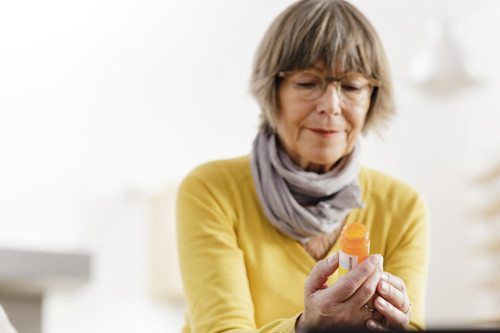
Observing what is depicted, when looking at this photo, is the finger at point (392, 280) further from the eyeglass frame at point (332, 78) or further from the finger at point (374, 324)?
the eyeglass frame at point (332, 78)

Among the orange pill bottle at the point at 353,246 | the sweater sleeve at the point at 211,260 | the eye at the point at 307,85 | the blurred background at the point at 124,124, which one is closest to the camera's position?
the orange pill bottle at the point at 353,246

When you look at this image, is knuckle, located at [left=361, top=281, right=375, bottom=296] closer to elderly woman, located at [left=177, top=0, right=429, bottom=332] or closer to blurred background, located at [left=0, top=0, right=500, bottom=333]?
elderly woman, located at [left=177, top=0, right=429, bottom=332]

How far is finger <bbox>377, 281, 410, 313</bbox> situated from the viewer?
43.9 inches

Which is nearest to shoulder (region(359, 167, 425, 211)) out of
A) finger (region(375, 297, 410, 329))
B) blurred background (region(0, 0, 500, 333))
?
finger (region(375, 297, 410, 329))

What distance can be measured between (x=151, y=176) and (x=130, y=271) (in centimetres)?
43

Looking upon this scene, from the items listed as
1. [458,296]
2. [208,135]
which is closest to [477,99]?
[458,296]

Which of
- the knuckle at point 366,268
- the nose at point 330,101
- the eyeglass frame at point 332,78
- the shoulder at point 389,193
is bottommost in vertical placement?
the shoulder at point 389,193

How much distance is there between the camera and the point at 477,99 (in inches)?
185

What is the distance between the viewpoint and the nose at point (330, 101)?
4.53ft

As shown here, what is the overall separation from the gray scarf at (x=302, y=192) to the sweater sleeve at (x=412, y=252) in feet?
0.28

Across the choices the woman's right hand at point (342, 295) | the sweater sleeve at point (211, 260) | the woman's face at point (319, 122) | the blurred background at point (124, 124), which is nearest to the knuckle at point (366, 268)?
the woman's right hand at point (342, 295)

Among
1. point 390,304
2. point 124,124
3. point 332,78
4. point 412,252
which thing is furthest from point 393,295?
A: point 124,124

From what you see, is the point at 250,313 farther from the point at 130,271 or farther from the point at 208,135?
the point at 208,135

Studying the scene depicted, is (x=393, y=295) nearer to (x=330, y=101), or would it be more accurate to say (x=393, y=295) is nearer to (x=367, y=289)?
(x=367, y=289)
